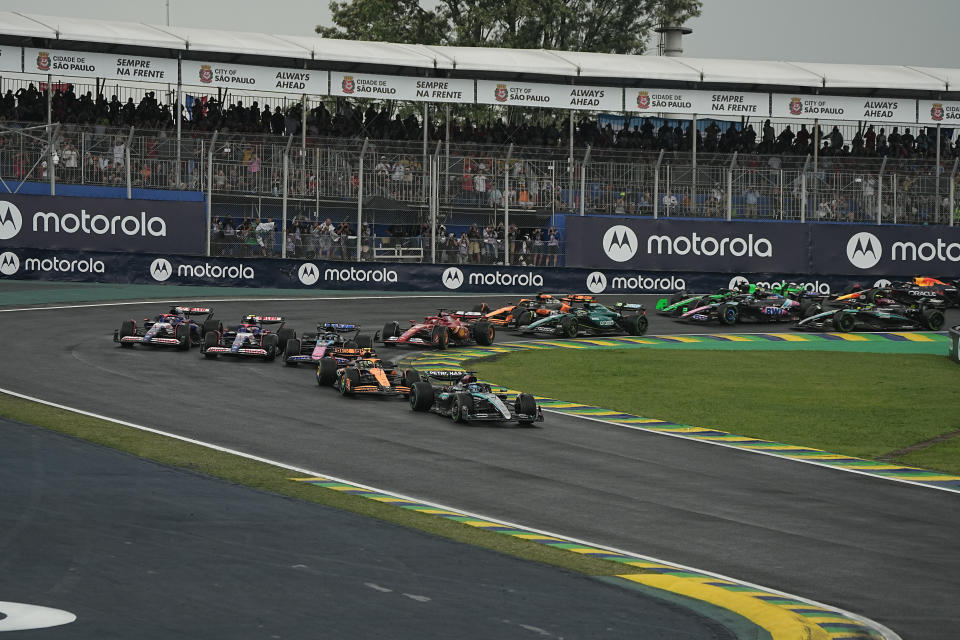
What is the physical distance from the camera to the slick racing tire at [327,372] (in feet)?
70.2

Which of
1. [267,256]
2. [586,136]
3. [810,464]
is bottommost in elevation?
[810,464]

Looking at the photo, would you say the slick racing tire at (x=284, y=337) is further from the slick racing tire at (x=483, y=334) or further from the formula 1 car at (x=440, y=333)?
the slick racing tire at (x=483, y=334)

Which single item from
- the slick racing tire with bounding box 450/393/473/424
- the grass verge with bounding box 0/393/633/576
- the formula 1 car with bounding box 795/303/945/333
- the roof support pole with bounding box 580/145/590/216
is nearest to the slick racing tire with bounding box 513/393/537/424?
the slick racing tire with bounding box 450/393/473/424

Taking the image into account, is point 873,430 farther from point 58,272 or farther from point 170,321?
point 58,272

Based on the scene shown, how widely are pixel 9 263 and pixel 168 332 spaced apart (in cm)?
1101

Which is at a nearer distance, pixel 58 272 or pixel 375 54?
pixel 58 272

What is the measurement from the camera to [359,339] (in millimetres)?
23969

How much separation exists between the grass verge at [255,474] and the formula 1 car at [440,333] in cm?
913

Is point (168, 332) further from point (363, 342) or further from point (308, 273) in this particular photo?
point (308, 273)

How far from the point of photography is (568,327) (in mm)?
29688

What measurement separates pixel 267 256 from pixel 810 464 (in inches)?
869

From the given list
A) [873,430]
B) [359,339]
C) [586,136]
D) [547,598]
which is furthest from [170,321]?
Result: [586,136]

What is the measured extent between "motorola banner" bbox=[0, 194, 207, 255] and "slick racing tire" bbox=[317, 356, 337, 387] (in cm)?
1576

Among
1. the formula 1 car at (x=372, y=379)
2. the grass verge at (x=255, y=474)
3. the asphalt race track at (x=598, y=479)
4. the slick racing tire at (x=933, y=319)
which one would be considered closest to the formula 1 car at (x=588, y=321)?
the asphalt race track at (x=598, y=479)
